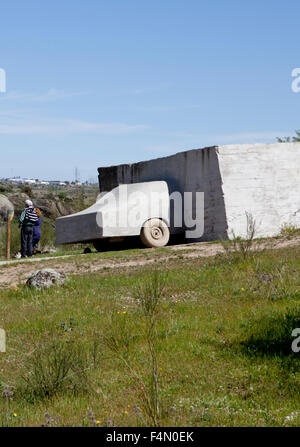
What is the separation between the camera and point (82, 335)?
23.8 feet

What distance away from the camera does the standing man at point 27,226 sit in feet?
60.3

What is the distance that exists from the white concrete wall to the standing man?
220 inches

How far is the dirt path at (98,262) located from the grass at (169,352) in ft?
9.39

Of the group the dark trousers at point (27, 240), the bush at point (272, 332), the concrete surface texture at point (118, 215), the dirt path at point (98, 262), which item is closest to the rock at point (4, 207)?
the dark trousers at point (27, 240)

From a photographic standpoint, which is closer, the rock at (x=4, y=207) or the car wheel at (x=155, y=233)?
the car wheel at (x=155, y=233)

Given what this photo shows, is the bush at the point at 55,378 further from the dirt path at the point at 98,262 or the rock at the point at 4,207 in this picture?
the rock at the point at 4,207

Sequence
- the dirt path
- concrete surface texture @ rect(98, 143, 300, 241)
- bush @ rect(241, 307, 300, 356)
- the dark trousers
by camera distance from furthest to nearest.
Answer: the dark trousers
concrete surface texture @ rect(98, 143, 300, 241)
the dirt path
bush @ rect(241, 307, 300, 356)

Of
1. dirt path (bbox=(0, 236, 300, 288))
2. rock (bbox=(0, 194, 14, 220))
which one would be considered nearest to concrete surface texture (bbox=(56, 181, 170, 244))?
dirt path (bbox=(0, 236, 300, 288))

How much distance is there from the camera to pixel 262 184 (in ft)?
57.6

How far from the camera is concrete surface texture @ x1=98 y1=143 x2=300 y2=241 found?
17.1 meters

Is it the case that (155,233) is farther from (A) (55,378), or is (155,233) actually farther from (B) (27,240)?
(A) (55,378)

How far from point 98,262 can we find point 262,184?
5.78 meters

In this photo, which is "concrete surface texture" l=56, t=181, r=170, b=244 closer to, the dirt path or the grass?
the dirt path

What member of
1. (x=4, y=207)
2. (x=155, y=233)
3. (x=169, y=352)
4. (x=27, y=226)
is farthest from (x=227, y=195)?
(x=4, y=207)
